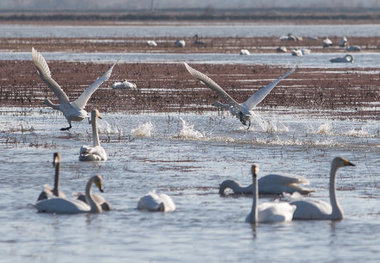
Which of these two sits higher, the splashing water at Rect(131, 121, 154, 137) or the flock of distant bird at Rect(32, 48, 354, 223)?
the splashing water at Rect(131, 121, 154, 137)

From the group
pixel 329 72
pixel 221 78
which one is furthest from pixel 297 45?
pixel 221 78

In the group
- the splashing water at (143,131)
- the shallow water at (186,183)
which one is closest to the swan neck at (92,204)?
the shallow water at (186,183)

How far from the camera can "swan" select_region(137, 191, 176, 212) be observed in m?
11.6

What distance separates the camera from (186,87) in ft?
A: 98.4

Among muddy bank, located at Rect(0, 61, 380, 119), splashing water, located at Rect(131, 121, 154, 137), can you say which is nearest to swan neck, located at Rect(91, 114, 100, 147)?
splashing water, located at Rect(131, 121, 154, 137)

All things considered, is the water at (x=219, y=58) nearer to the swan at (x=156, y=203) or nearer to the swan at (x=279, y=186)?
the swan at (x=279, y=186)

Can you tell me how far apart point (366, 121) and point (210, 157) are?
19.4ft

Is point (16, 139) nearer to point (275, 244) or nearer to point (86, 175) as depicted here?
point (86, 175)

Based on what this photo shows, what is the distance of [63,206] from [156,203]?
40.8 inches

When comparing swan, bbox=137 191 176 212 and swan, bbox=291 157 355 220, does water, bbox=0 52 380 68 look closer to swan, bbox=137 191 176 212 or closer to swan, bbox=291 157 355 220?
swan, bbox=137 191 176 212

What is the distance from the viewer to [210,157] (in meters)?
16.3

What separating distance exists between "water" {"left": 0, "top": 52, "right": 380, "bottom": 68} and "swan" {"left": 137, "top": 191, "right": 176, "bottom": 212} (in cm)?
3168

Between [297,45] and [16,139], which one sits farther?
[297,45]

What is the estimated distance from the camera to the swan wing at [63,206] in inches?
450
